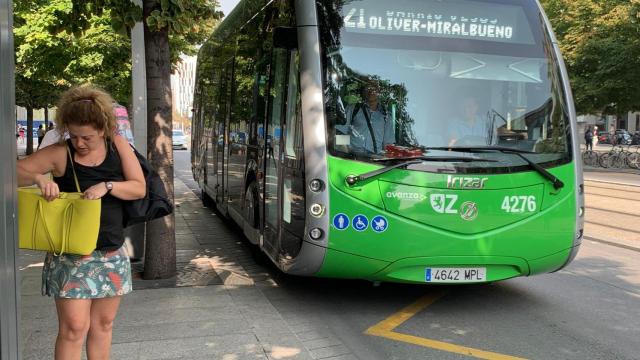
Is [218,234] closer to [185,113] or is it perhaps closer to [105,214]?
[105,214]

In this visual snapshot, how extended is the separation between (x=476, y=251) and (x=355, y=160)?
1.25 m

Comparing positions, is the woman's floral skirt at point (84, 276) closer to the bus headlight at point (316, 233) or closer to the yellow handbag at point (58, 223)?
the yellow handbag at point (58, 223)

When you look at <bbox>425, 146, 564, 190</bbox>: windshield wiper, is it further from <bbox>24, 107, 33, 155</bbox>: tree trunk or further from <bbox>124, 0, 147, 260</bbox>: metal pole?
<bbox>24, 107, 33, 155</bbox>: tree trunk

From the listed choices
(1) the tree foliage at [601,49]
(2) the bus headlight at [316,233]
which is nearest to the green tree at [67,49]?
(2) the bus headlight at [316,233]

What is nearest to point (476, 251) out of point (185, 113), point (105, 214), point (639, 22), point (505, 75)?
point (505, 75)

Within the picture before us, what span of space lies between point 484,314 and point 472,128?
1.67 m

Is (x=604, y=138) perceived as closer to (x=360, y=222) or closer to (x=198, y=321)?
Result: (x=360, y=222)

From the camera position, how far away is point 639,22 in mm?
23078

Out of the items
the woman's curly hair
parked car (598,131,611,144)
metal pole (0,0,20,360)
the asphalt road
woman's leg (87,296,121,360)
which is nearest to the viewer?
metal pole (0,0,20,360)

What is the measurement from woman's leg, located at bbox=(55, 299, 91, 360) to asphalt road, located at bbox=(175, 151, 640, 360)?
1877mm

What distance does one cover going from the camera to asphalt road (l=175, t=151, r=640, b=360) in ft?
15.3

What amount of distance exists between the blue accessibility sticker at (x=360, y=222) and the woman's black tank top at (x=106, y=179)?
224cm

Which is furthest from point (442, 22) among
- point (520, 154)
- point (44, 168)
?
point (44, 168)

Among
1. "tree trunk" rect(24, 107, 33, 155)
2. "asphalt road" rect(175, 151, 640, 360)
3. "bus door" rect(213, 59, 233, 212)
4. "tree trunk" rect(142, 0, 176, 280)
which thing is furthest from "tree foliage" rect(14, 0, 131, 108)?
"tree trunk" rect(24, 107, 33, 155)
